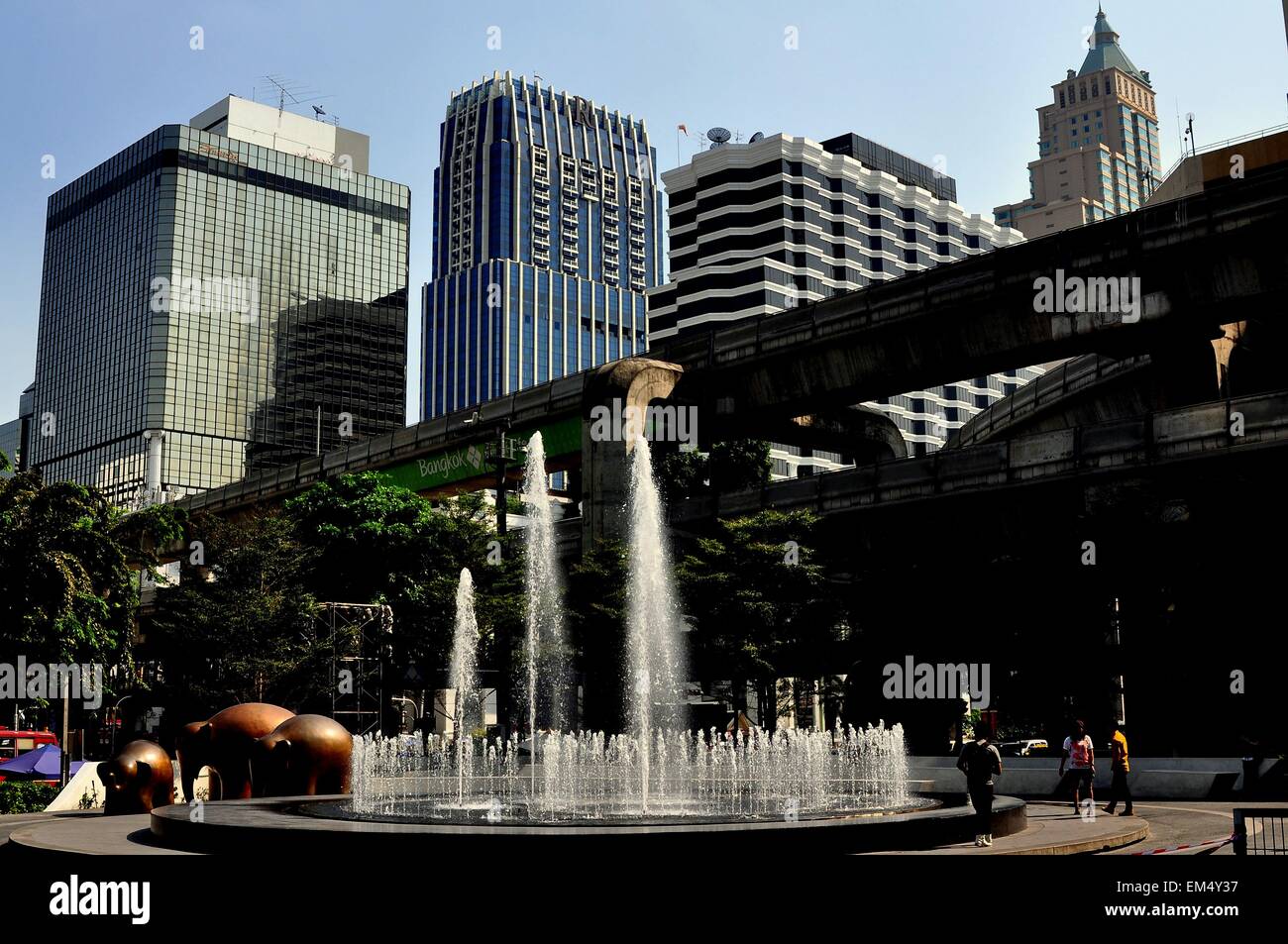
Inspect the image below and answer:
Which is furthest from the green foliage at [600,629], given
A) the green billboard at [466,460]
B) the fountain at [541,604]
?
the green billboard at [466,460]

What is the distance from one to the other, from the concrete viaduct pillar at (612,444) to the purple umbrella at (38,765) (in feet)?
53.1

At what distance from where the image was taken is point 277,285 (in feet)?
472

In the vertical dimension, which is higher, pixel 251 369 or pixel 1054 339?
pixel 251 369

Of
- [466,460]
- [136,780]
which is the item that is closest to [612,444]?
[466,460]

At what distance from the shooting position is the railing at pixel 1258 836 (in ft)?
37.9

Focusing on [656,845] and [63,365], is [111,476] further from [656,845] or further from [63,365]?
[656,845]

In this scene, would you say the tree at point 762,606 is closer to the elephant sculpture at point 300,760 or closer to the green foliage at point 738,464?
the elephant sculpture at point 300,760

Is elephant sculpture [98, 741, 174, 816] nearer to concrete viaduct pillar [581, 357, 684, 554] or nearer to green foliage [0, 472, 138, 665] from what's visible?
green foliage [0, 472, 138, 665]

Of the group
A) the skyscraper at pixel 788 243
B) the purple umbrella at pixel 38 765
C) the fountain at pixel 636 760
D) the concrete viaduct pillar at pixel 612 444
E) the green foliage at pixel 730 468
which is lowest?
the purple umbrella at pixel 38 765

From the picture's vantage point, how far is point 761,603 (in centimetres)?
3453

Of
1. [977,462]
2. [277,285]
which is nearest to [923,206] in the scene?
[277,285]

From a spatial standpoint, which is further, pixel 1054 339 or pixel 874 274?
pixel 874 274

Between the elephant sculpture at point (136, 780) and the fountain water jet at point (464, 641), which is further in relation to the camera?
the fountain water jet at point (464, 641)
